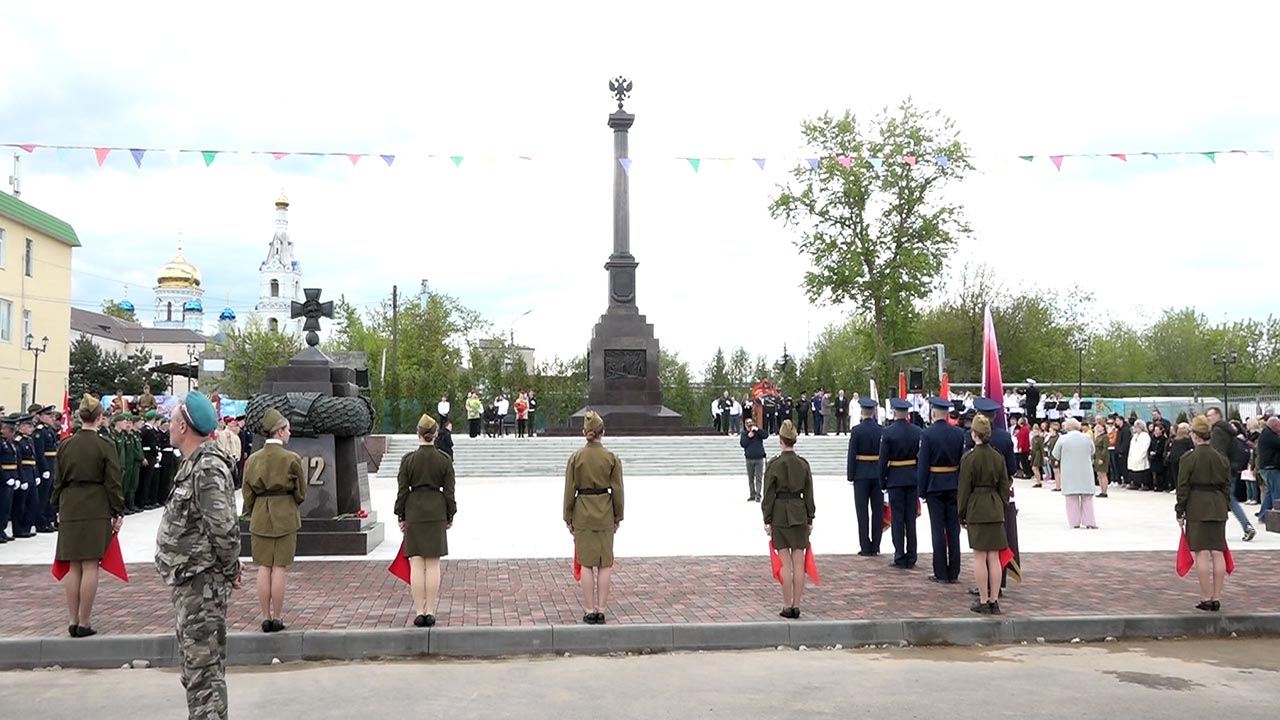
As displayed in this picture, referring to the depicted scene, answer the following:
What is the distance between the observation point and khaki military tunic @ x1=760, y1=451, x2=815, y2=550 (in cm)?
892

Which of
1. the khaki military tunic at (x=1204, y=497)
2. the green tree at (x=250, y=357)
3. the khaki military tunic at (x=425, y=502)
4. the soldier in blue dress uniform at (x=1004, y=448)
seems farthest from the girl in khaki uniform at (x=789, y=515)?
the green tree at (x=250, y=357)

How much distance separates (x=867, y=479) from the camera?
1280 cm

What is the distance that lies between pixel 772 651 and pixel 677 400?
42446 mm

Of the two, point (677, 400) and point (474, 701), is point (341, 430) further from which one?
point (677, 400)

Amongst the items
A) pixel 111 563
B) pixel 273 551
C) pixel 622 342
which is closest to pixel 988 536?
pixel 273 551

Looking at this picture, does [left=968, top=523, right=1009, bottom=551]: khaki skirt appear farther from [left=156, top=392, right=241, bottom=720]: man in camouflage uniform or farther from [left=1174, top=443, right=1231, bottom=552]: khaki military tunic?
[left=156, top=392, right=241, bottom=720]: man in camouflage uniform

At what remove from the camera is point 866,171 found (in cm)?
4769

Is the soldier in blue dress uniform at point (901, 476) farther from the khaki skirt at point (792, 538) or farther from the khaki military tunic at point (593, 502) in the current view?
the khaki military tunic at point (593, 502)

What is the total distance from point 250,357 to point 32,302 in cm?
1835

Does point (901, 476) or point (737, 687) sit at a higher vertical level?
point (901, 476)

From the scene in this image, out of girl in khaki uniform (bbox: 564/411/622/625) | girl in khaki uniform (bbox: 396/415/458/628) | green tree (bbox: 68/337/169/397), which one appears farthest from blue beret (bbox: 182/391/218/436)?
green tree (bbox: 68/337/169/397)

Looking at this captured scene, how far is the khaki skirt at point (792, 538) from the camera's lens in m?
8.88

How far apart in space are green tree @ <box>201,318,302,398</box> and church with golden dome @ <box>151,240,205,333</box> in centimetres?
6170

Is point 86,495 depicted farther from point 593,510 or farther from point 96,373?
→ point 96,373
